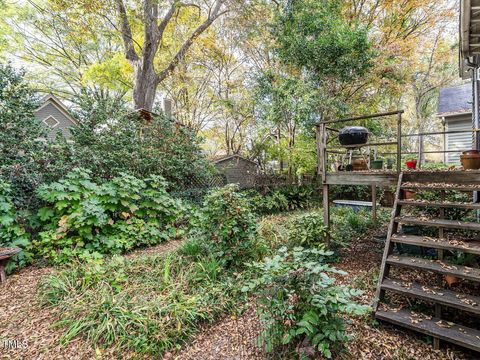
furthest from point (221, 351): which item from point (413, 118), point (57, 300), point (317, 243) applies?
point (413, 118)

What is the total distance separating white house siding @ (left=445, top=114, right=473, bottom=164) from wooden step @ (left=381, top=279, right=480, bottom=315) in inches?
391

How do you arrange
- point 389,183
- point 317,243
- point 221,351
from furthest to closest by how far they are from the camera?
point 317,243 → point 389,183 → point 221,351

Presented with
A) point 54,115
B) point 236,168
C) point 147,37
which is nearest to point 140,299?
point 236,168

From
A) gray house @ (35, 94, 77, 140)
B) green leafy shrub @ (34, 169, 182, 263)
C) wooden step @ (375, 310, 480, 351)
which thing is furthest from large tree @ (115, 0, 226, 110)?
wooden step @ (375, 310, 480, 351)

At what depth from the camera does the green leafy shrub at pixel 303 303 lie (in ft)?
6.55

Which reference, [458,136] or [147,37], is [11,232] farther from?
[458,136]

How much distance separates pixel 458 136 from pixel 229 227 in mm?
11678

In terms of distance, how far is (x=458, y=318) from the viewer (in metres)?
2.63

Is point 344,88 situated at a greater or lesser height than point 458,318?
greater

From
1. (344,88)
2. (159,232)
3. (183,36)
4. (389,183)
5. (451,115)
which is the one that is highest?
(183,36)

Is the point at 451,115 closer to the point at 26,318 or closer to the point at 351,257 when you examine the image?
the point at 351,257

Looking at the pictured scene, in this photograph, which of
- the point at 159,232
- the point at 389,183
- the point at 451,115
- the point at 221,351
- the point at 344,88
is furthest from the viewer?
the point at 451,115

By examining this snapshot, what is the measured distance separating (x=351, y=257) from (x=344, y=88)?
642cm

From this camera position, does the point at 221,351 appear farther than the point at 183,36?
No
